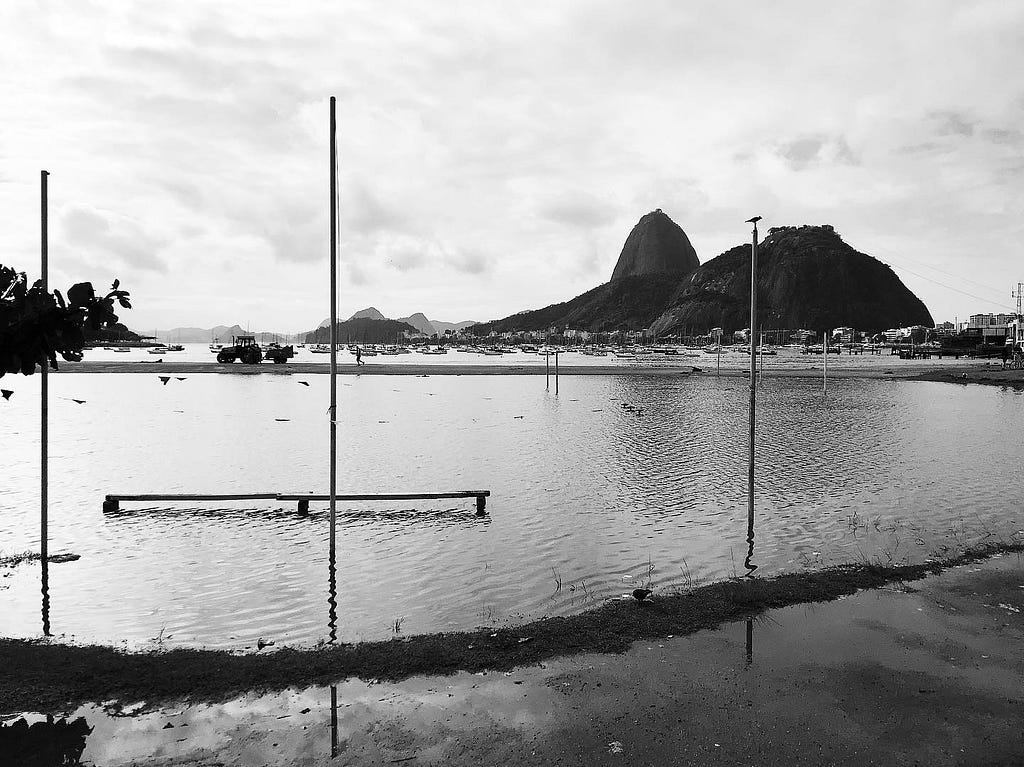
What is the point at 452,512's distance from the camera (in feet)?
59.2

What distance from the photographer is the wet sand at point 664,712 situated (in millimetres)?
6426

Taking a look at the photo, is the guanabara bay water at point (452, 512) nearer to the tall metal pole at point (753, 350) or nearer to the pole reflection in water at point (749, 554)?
the pole reflection in water at point (749, 554)

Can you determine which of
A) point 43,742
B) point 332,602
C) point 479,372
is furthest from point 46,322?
point 479,372

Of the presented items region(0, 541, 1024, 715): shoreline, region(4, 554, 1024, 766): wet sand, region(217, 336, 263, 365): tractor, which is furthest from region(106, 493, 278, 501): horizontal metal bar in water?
region(217, 336, 263, 365): tractor

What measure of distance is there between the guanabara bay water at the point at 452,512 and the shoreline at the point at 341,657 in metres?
0.92

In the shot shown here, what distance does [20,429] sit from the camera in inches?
1385

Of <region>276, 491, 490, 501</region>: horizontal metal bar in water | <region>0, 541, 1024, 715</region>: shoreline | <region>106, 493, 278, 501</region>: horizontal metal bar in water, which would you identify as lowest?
<region>0, 541, 1024, 715</region>: shoreline

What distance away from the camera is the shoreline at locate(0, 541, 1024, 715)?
25.1 ft

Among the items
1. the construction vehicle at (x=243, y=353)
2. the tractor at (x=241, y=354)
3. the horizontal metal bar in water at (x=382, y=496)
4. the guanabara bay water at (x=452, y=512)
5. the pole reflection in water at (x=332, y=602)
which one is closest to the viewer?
the pole reflection in water at (x=332, y=602)

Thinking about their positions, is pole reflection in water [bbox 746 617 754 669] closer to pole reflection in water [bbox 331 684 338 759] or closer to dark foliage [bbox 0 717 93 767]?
pole reflection in water [bbox 331 684 338 759]

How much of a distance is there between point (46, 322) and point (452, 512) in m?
12.5

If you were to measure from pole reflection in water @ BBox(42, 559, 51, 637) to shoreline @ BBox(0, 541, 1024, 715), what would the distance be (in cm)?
79

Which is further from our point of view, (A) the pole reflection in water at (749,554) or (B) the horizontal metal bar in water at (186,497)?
(B) the horizontal metal bar in water at (186,497)

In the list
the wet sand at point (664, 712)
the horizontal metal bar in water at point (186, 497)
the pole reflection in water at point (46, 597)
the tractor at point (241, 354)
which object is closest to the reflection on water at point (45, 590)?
the pole reflection in water at point (46, 597)
